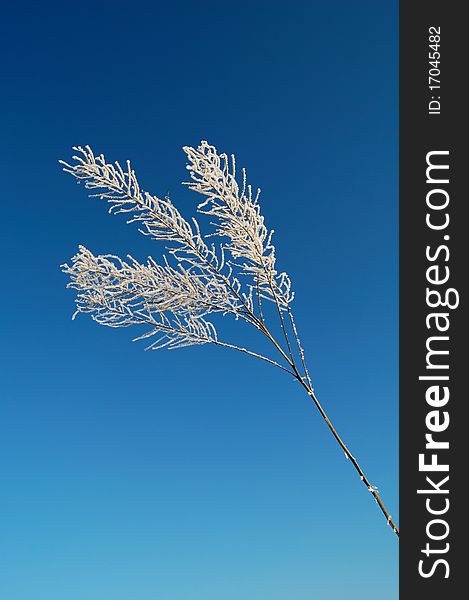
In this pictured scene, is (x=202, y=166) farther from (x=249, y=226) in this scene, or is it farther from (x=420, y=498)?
(x=420, y=498)

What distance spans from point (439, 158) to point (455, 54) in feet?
2.14

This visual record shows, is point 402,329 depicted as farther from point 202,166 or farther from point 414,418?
point 202,166

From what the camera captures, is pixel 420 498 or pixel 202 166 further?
pixel 202 166

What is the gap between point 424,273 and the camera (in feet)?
10.6

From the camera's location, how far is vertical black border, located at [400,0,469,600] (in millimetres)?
2818

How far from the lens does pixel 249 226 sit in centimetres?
311

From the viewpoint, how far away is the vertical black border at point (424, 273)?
2.82m

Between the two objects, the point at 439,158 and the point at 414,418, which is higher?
the point at 439,158

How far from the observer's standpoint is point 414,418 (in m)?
3.08
